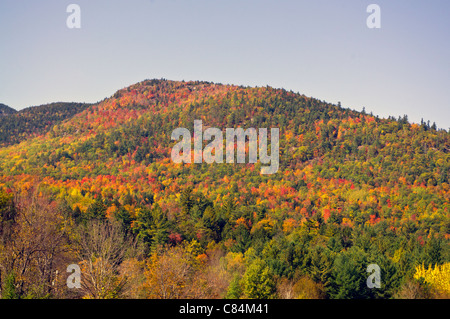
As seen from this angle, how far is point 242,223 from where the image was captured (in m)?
73.1

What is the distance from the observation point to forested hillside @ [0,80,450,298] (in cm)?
3773

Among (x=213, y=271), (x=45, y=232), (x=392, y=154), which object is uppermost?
(x=392, y=154)

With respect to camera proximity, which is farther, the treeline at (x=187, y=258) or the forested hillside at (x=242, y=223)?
the forested hillside at (x=242, y=223)

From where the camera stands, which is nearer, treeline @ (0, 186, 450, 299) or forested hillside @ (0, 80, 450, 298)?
treeline @ (0, 186, 450, 299)

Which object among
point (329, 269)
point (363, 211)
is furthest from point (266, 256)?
point (363, 211)

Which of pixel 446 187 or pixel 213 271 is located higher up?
pixel 446 187

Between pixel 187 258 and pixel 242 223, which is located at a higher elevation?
pixel 242 223

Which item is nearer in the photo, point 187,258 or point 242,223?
point 187,258

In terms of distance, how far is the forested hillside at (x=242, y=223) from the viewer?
37.7m

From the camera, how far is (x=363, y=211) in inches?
4941
